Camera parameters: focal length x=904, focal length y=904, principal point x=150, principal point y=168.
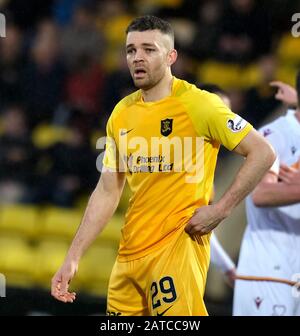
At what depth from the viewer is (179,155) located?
13.1ft

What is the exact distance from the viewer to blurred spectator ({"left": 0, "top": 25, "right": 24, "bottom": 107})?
855cm

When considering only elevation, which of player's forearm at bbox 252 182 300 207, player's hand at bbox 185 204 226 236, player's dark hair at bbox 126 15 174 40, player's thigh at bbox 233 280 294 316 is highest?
player's dark hair at bbox 126 15 174 40

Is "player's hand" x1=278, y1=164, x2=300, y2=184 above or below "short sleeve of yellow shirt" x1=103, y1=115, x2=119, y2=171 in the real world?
below

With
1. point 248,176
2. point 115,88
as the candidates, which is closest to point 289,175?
point 248,176

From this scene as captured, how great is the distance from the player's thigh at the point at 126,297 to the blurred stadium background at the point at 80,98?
2.62 m

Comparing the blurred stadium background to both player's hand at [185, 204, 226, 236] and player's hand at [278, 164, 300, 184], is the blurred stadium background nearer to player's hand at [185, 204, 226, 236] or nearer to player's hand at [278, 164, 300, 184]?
player's hand at [278, 164, 300, 184]

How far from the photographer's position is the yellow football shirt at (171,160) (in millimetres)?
3975

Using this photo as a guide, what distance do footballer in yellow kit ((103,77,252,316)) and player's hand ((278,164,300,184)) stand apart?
798 millimetres

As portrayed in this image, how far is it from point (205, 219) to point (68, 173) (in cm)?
387

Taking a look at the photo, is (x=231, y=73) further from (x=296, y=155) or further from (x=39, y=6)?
(x=296, y=155)

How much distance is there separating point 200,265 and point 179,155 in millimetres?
500

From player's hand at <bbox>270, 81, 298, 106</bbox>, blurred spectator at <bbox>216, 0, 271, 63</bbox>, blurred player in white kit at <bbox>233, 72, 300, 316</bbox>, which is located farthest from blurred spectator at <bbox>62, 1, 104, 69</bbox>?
blurred player in white kit at <bbox>233, 72, 300, 316</bbox>

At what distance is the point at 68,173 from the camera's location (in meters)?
7.61

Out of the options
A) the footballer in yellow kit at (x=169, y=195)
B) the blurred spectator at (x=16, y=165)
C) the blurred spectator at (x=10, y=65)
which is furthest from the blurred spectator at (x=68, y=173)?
the footballer in yellow kit at (x=169, y=195)
